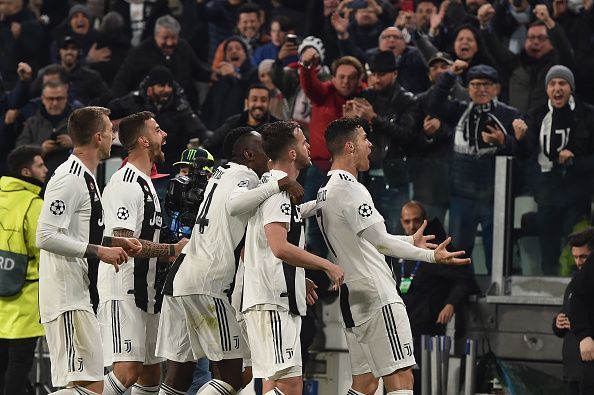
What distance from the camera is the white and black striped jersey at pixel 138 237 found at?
9578mm

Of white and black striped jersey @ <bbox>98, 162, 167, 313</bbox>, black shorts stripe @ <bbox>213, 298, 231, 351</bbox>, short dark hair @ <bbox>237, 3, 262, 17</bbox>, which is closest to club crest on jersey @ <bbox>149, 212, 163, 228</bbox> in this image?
white and black striped jersey @ <bbox>98, 162, 167, 313</bbox>

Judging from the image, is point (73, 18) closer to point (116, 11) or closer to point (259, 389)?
point (116, 11)

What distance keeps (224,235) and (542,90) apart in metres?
5.18

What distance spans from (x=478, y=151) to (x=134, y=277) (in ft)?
13.9

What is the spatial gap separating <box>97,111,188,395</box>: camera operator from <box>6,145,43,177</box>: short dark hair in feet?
6.35

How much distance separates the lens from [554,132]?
12.1 meters

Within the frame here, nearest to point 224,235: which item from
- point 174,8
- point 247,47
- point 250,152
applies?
point 250,152

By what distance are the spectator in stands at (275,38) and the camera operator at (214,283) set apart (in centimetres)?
601

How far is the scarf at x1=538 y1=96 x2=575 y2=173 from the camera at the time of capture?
12.1 m

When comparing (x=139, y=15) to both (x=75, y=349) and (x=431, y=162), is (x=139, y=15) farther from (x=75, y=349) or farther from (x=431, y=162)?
(x=75, y=349)

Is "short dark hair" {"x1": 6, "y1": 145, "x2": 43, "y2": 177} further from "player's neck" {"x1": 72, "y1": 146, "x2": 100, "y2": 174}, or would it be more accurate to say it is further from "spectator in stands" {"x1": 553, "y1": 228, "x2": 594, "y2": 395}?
"spectator in stands" {"x1": 553, "y1": 228, "x2": 594, "y2": 395}

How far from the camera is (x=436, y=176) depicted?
1238cm

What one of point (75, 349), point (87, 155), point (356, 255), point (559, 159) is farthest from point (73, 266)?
point (559, 159)

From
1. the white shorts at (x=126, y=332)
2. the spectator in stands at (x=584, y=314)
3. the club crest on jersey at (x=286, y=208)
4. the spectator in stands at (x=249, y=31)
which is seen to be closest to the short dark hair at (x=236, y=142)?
the club crest on jersey at (x=286, y=208)
